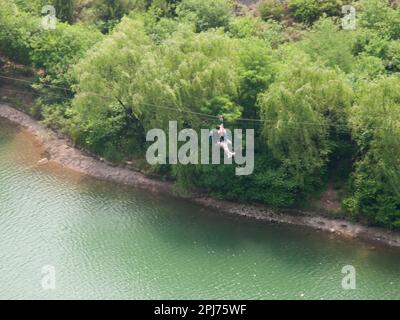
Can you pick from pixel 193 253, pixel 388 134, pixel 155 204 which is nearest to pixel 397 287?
pixel 388 134

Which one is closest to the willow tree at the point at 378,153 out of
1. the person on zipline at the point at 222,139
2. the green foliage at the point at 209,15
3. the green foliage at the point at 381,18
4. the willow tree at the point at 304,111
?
the willow tree at the point at 304,111

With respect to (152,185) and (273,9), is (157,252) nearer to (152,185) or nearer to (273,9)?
(152,185)

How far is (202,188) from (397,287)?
9580 millimetres

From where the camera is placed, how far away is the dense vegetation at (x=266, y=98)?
97.8 ft

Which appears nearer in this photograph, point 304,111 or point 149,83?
point 304,111

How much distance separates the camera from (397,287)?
2752 cm

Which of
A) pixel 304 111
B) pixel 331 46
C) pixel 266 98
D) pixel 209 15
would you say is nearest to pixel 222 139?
pixel 266 98

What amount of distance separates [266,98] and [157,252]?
24.5ft

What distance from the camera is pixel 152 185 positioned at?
33969 millimetres

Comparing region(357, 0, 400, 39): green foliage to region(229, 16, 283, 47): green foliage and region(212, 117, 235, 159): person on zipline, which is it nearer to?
region(229, 16, 283, 47): green foliage

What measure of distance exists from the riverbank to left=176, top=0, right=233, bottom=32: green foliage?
8656 mm

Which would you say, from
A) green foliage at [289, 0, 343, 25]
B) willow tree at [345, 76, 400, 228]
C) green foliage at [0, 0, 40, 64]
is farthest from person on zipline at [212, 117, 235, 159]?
green foliage at [0, 0, 40, 64]

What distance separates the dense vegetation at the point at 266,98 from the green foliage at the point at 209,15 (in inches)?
17.6

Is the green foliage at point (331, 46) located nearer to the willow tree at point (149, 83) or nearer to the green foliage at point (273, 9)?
the willow tree at point (149, 83)
